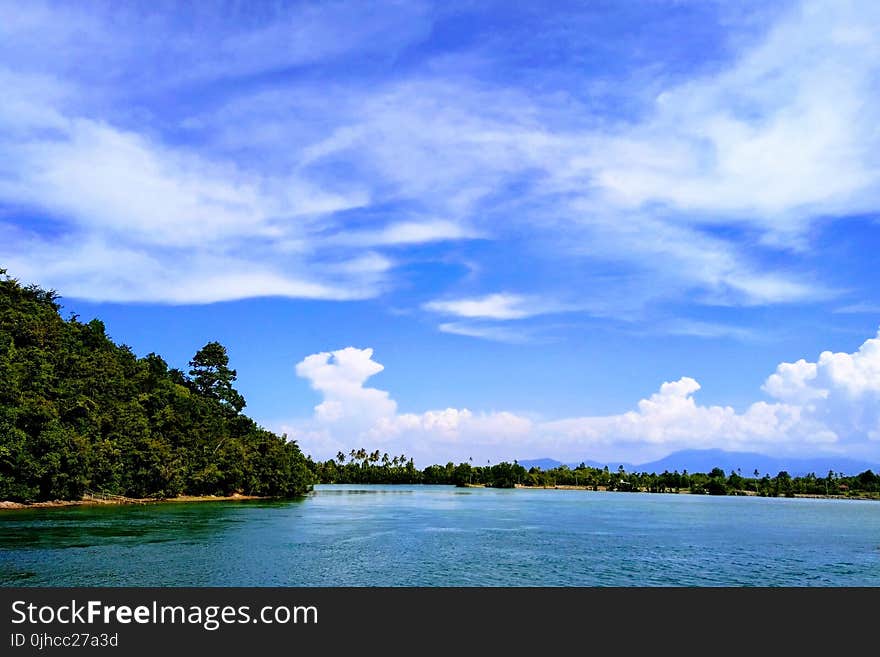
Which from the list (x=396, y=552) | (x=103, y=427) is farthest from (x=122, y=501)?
(x=396, y=552)

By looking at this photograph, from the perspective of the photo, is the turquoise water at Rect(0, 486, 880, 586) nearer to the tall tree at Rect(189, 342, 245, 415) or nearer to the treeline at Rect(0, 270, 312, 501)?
the treeline at Rect(0, 270, 312, 501)

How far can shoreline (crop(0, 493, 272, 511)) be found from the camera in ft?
248

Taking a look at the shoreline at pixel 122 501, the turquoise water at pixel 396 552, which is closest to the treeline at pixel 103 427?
the shoreline at pixel 122 501

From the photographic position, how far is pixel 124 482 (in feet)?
318

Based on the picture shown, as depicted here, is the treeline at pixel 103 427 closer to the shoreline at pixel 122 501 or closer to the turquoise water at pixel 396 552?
the shoreline at pixel 122 501

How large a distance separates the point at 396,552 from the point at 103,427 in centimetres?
6239

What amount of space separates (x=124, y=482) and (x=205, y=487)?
2534 centimetres

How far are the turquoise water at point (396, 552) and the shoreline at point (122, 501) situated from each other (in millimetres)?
3711

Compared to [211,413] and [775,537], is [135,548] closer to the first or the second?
[775,537]

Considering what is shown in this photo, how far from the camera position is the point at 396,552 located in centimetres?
5231

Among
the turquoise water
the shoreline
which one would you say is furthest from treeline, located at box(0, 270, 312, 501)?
the turquoise water

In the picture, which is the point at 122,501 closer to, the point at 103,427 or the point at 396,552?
the point at 103,427

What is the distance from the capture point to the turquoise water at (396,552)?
1550 inches
